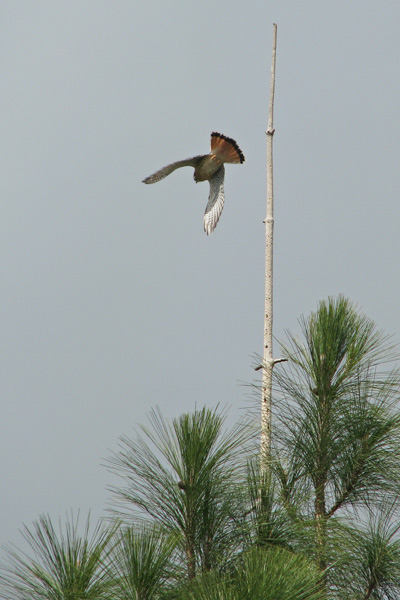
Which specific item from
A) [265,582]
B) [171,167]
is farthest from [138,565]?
[171,167]

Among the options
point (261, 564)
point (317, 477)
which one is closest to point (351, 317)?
point (317, 477)

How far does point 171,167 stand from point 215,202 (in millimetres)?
381

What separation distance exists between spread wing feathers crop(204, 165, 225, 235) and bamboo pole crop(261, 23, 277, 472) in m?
0.87

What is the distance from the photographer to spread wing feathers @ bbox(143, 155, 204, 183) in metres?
6.57

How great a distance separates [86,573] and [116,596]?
17 centimetres

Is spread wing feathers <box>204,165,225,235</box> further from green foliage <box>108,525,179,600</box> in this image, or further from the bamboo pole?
green foliage <box>108,525,179,600</box>

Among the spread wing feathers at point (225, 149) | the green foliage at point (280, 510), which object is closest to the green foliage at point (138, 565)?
the green foliage at point (280, 510)

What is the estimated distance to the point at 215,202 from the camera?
6902 mm

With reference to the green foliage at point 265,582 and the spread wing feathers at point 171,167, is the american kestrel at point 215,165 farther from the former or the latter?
the green foliage at point 265,582

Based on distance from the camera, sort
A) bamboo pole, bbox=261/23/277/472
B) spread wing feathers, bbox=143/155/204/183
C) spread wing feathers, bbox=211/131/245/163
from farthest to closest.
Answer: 1. spread wing feathers, bbox=211/131/245/163
2. spread wing feathers, bbox=143/155/204/183
3. bamboo pole, bbox=261/23/277/472

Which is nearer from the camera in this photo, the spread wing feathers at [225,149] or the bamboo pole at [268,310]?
the bamboo pole at [268,310]

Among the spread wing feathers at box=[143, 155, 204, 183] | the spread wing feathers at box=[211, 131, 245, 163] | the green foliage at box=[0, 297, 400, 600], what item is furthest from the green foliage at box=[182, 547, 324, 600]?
the spread wing feathers at box=[211, 131, 245, 163]

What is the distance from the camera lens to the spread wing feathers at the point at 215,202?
676 cm

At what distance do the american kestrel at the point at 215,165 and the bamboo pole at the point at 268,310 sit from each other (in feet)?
2.95
